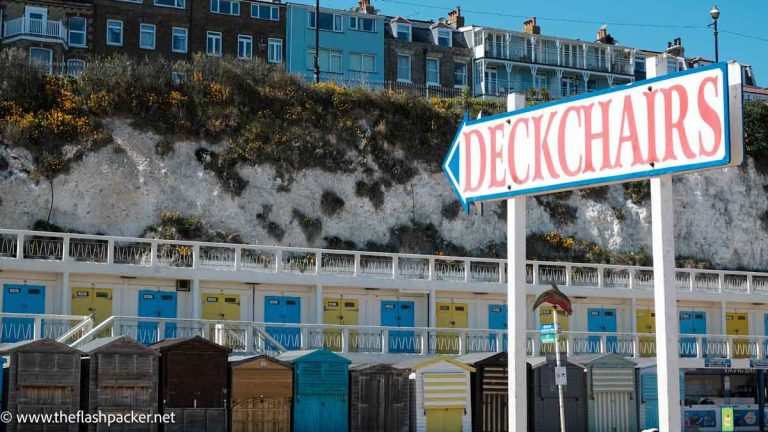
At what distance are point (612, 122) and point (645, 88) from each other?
2.16ft

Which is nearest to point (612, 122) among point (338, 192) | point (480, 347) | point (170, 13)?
point (480, 347)

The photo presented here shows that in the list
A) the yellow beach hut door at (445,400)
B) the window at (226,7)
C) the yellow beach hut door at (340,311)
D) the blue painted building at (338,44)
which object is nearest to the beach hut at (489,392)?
the yellow beach hut door at (445,400)

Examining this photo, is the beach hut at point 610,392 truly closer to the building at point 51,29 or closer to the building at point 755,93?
the building at point 51,29

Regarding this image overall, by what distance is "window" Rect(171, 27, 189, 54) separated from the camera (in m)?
59.8

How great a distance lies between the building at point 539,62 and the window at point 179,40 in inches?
698

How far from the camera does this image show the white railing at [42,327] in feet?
95.3

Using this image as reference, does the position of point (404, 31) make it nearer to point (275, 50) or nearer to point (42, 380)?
point (275, 50)

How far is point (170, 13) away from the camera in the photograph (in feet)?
197

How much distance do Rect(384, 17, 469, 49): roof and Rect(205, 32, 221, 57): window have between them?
35.6 feet

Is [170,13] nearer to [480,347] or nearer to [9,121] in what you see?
[9,121]

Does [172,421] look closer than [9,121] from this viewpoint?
Yes

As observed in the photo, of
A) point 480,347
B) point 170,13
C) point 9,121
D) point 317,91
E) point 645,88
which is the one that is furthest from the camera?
point 170,13

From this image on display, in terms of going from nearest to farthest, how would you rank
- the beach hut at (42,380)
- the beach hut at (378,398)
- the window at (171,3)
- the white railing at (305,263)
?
the beach hut at (42,380)
the beach hut at (378,398)
the white railing at (305,263)
the window at (171,3)

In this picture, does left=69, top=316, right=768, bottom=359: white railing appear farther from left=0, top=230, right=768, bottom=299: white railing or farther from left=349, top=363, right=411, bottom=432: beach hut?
left=349, top=363, right=411, bottom=432: beach hut
